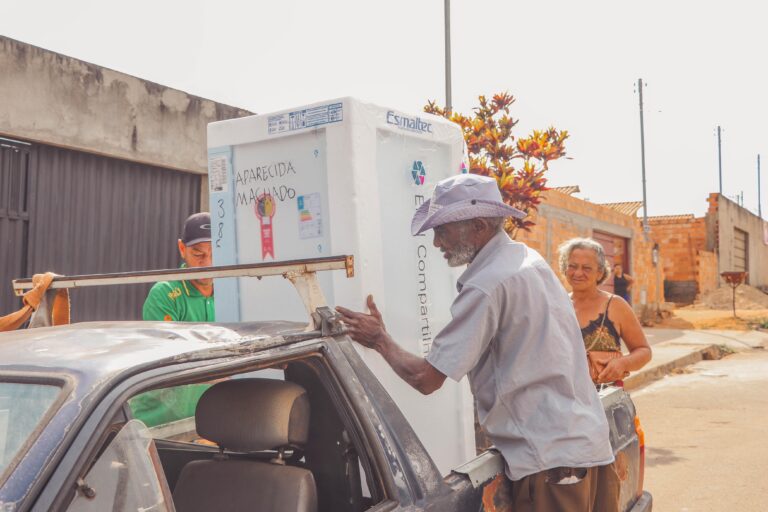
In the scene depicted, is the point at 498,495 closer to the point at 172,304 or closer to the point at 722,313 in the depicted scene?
the point at 172,304

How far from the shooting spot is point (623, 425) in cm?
293

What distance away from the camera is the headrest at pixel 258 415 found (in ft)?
6.98

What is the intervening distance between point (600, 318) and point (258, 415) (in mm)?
2450

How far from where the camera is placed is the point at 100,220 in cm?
658

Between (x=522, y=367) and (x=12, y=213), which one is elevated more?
(x=12, y=213)

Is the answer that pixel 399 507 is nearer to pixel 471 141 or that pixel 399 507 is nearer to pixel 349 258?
pixel 349 258

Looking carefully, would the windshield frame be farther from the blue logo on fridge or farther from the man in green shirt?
the blue logo on fridge

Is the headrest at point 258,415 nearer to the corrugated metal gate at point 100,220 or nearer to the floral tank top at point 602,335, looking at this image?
the floral tank top at point 602,335

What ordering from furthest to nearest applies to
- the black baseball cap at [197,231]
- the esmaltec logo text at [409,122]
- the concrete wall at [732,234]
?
1. the concrete wall at [732,234]
2. the black baseball cap at [197,231]
3. the esmaltec logo text at [409,122]

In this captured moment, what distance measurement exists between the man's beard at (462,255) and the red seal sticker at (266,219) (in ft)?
2.76

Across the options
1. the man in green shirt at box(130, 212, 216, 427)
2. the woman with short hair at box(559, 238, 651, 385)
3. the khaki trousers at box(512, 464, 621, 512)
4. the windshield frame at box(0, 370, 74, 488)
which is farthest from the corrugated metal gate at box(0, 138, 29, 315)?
the khaki trousers at box(512, 464, 621, 512)

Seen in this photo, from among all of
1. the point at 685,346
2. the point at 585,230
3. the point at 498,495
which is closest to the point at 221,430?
the point at 498,495

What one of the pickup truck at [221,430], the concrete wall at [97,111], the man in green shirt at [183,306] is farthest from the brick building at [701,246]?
the pickup truck at [221,430]

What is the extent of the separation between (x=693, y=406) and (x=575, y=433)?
7447 millimetres
